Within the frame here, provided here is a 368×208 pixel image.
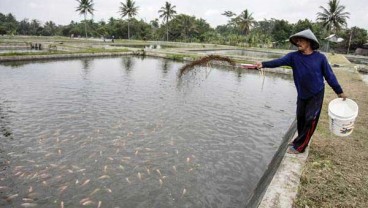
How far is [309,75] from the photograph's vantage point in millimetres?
4875

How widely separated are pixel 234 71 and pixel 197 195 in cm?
1822

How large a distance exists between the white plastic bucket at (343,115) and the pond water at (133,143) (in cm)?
161

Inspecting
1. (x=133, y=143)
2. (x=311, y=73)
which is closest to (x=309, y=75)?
(x=311, y=73)

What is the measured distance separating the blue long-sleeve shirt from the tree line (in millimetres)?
53825

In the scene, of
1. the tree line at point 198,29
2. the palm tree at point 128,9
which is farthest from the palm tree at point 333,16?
the palm tree at point 128,9

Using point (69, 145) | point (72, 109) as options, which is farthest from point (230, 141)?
point (72, 109)

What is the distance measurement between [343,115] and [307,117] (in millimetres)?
752

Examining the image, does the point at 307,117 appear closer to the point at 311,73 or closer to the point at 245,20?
the point at 311,73

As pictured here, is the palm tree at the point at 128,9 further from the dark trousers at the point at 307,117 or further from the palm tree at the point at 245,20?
the dark trousers at the point at 307,117

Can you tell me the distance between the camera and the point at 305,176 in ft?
15.1

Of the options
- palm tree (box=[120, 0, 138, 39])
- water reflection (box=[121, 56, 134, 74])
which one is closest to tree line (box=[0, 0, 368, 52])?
palm tree (box=[120, 0, 138, 39])

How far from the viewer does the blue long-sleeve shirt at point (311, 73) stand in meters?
4.83

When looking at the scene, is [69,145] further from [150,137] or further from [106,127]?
[150,137]

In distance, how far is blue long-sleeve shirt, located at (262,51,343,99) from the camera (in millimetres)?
4832
